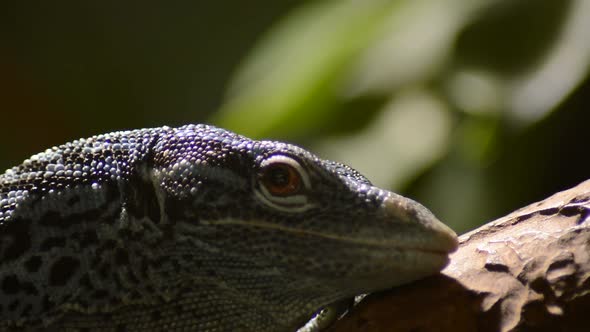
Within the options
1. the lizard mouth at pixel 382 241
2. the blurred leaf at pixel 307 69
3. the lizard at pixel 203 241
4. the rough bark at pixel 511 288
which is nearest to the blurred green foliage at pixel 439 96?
the blurred leaf at pixel 307 69

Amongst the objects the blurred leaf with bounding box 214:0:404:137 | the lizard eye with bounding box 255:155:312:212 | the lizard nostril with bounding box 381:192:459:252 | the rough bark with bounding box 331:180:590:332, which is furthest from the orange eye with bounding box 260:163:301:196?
the blurred leaf with bounding box 214:0:404:137

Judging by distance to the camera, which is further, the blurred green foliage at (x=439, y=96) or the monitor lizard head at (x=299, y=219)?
the blurred green foliage at (x=439, y=96)

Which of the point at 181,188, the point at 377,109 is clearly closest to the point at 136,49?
the point at 377,109

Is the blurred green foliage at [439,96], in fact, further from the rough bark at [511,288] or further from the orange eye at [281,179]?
the orange eye at [281,179]

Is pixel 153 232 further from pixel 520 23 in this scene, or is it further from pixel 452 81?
pixel 520 23

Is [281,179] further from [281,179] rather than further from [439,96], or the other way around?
[439,96]

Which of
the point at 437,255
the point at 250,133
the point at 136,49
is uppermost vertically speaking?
the point at 136,49
